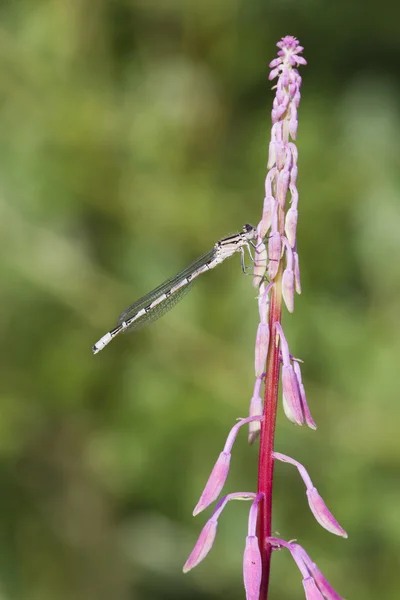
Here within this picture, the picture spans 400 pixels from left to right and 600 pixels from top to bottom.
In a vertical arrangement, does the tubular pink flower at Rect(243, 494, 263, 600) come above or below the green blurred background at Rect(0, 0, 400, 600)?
below

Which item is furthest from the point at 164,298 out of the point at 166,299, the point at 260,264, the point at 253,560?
the point at 253,560

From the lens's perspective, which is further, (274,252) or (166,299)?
(166,299)

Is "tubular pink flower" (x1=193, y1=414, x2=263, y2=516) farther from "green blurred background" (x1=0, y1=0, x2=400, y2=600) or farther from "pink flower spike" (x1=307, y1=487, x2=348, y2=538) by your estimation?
"green blurred background" (x1=0, y1=0, x2=400, y2=600)

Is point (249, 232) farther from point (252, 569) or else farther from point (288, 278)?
point (252, 569)

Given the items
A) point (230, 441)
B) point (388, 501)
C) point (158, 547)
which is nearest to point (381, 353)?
point (388, 501)

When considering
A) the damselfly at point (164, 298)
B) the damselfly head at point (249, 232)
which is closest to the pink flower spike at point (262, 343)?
the damselfly head at point (249, 232)

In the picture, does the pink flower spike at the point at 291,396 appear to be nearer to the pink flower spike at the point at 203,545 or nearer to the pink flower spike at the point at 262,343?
the pink flower spike at the point at 262,343

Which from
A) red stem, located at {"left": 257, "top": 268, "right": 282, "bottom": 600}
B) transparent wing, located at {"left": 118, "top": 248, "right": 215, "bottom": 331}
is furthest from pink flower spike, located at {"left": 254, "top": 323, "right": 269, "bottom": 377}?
transparent wing, located at {"left": 118, "top": 248, "right": 215, "bottom": 331}
